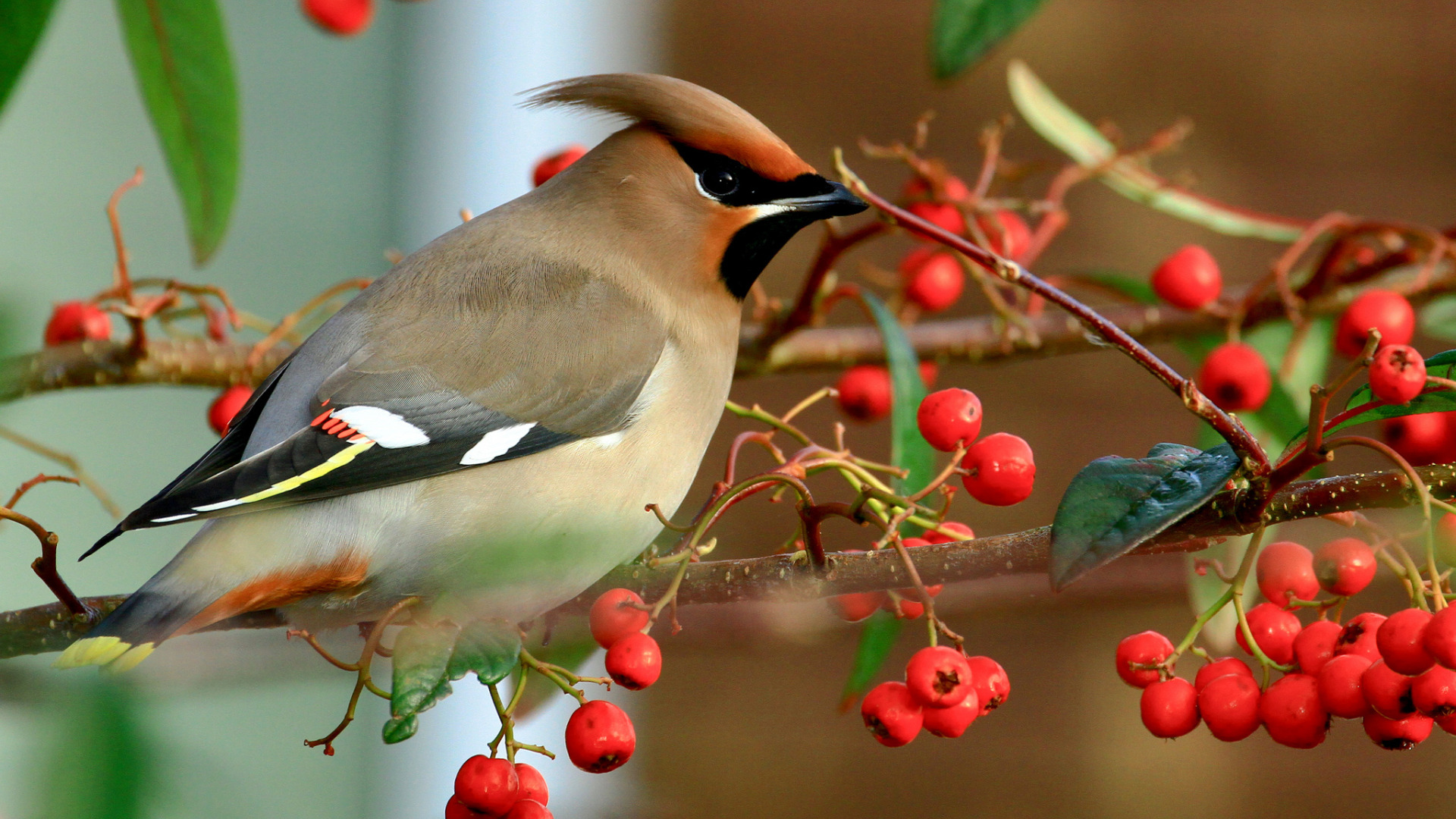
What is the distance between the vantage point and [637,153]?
1.33 metres

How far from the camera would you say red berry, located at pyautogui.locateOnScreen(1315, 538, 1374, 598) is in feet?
2.90

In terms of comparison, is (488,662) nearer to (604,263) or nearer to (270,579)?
(270,579)

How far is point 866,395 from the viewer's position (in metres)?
1.48

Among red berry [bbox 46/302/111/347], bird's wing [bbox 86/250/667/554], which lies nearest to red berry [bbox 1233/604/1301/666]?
bird's wing [bbox 86/250/667/554]

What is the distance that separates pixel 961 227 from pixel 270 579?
35.7 inches

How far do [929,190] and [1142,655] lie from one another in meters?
0.66

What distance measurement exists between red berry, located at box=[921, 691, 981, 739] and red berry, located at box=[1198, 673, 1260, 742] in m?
0.16

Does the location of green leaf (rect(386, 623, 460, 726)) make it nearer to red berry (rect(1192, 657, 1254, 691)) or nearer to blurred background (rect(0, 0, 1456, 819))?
red berry (rect(1192, 657, 1254, 691))

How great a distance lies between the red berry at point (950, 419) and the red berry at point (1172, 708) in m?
0.22

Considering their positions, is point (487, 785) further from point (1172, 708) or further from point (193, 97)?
point (193, 97)

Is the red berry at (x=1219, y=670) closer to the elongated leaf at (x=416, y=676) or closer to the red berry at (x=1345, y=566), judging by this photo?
the red berry at (x=1345, y=566)

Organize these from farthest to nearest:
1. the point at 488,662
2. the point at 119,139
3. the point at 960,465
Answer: the point at 119,139, the point at 960,465, the point at 488,662

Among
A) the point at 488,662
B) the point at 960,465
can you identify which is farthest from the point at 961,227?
the point at 488,662

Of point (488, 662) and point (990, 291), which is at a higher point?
point (990, 291)
